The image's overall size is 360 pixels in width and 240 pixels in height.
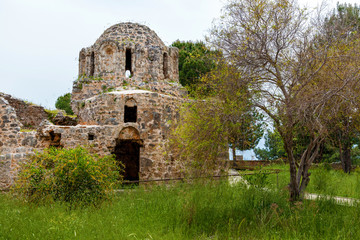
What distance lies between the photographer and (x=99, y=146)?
13.0 m

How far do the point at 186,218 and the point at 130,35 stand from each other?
14.4 metres

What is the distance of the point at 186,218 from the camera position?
7.55 metres

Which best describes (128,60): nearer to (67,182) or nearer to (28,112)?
(28,112)

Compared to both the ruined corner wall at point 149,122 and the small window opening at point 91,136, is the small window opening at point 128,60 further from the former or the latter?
the small window opening at point 91,136

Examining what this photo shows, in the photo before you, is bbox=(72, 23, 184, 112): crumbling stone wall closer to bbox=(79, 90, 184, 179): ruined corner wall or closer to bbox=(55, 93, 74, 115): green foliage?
bbox=(79, 90, 184, 179): ruined corner wall

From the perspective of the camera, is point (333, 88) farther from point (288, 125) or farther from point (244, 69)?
point (244, 69)

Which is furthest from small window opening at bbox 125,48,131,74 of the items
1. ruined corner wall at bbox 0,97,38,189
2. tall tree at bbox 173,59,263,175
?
tall tree at bbox 173,59,263,175

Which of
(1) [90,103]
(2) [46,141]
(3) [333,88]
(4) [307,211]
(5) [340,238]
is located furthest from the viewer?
(1) [90,103]

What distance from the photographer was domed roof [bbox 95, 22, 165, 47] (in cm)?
1931

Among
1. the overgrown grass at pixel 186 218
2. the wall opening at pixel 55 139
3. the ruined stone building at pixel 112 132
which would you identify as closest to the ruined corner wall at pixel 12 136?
the ruined stone building at pixel 112 132

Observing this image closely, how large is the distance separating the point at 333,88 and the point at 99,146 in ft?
28.2

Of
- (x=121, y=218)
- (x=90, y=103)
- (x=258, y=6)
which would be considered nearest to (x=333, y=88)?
(x=258, y=6)

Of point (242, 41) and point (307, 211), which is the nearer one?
point (307, 211)

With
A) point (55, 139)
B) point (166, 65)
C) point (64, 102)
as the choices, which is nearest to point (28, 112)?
point (55, 139)
